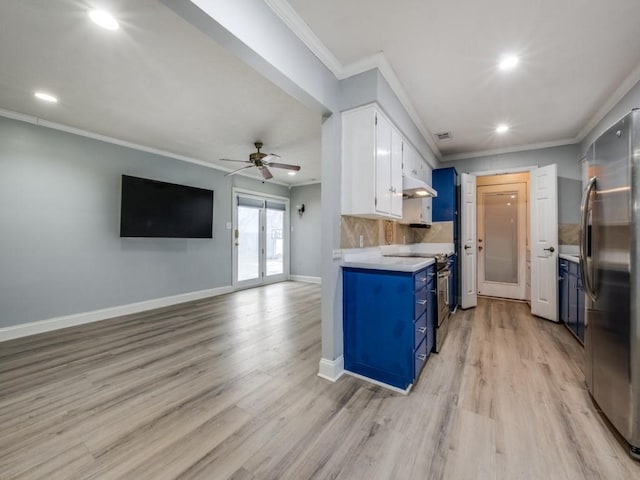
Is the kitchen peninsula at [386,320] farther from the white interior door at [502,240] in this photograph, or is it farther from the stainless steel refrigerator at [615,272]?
the white interior door at [502,240]

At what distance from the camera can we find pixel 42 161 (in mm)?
3418

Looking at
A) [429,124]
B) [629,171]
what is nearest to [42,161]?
[429,124]

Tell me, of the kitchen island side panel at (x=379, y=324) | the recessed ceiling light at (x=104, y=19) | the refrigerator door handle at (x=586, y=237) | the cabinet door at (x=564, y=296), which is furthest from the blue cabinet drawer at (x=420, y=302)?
the recessed ceiling light at (x=104, y=19)

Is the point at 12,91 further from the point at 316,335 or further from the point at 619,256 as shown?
the point at 619,256

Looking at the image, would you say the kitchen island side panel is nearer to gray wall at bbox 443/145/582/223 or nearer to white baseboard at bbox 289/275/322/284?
gray wall at bbox 443/145/582/223

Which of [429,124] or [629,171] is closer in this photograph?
[629,171]

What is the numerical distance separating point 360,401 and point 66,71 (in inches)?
148

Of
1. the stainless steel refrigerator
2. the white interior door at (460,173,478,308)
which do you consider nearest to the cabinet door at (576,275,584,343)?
the stainless steel refrigerator

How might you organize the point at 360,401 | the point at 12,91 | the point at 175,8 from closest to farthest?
the point at 175,8 < the point at 360,401 < the point at 12,91

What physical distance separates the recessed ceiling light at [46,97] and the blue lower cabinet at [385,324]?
11.8ft

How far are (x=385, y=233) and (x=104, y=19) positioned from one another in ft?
10.4

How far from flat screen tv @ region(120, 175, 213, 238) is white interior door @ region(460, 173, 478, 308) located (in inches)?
183

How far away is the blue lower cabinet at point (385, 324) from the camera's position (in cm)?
205

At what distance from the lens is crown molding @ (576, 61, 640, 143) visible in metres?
2.46
